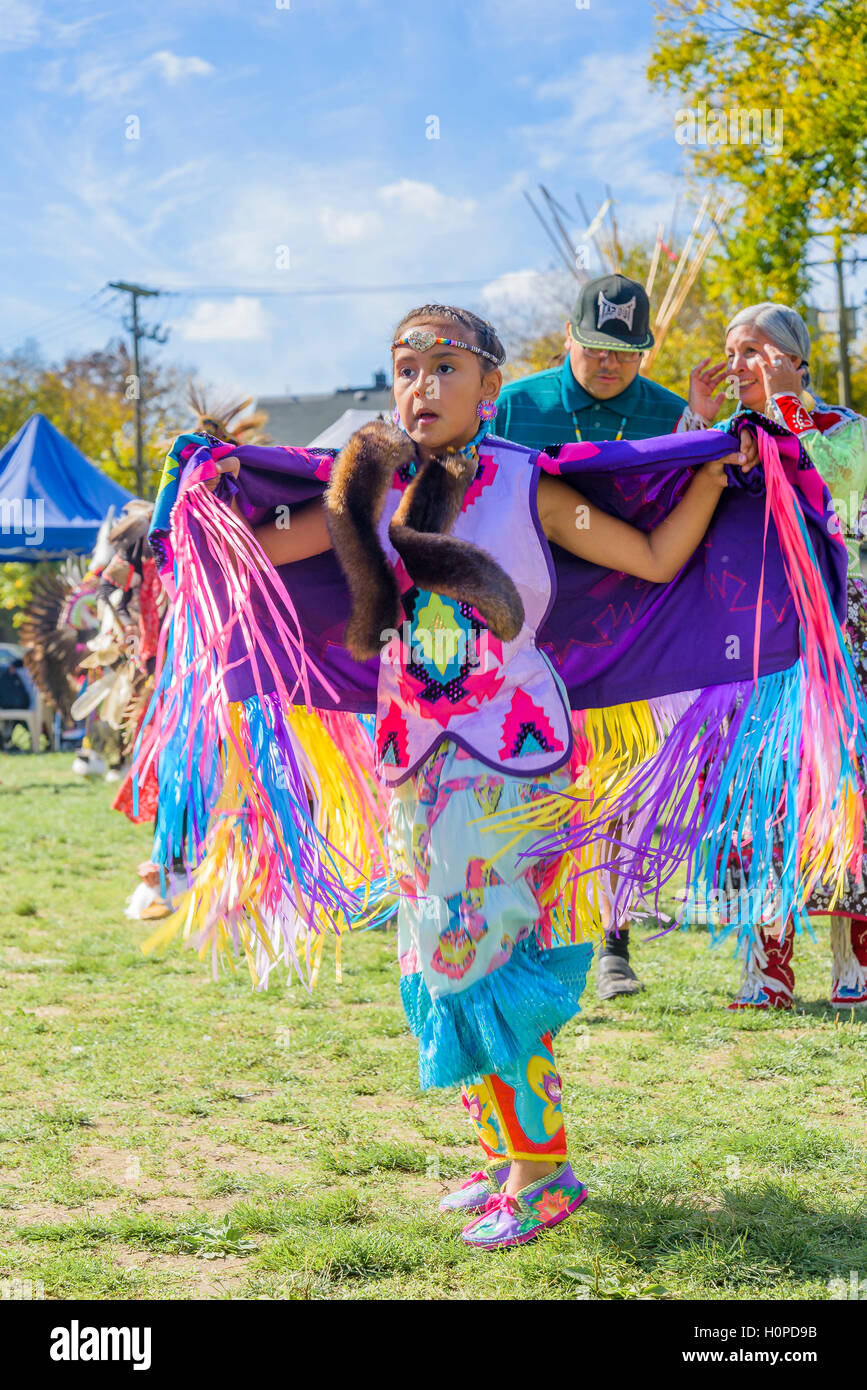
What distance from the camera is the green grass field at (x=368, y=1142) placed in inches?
91.7

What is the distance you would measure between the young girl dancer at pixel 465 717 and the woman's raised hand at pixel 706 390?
142cm

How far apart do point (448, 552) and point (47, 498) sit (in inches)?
471

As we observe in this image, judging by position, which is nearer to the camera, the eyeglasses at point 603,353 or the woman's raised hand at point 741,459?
the woman's raised hand at point 741,459

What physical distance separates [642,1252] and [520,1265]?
232 millimetres

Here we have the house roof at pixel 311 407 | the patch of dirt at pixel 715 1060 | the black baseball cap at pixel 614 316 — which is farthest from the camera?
the house roof at pixel 311 407

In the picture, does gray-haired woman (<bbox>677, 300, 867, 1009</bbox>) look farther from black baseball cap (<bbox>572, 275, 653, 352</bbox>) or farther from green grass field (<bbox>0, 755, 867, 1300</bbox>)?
black baseball cap (<bbox>572, 275, 653, 352</bbox>)

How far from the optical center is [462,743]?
247 cm

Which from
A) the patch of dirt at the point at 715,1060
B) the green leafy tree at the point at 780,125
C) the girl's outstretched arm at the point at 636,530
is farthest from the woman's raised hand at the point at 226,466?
the green leafy tree at the point at 780,125

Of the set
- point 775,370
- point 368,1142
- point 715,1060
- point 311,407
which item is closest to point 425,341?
point 775,370

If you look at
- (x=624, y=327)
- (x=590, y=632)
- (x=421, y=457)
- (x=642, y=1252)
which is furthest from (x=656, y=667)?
(x=624, y=327)

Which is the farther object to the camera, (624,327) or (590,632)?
(624,327)

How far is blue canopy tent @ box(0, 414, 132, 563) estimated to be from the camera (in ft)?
43.4

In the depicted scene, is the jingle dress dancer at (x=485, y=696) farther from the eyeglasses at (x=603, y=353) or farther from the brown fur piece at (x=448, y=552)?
the eyeglasses at (x=603, y=353)

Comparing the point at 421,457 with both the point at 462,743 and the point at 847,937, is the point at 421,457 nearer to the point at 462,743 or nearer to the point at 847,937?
the point at 462,743
